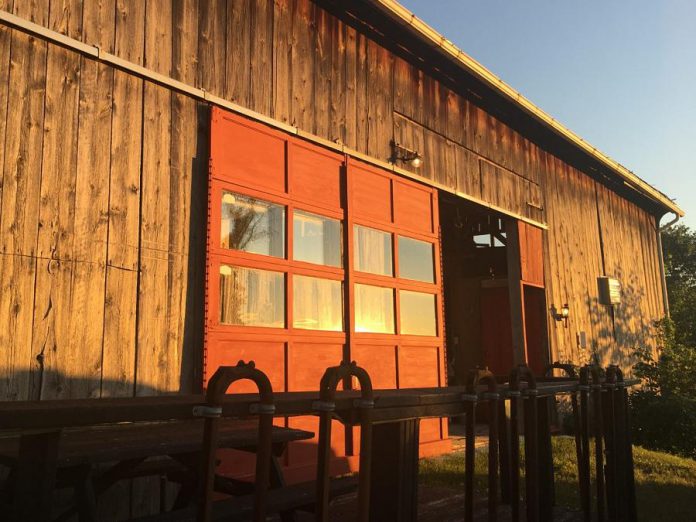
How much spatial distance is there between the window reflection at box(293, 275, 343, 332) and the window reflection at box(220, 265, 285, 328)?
210mm

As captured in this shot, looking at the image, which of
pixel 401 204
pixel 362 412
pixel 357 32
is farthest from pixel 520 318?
pixel 362 412

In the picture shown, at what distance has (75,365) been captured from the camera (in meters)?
4.10

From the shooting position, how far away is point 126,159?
15.1 ft

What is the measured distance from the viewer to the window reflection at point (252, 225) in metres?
5.29

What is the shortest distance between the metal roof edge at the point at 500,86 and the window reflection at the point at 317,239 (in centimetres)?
262

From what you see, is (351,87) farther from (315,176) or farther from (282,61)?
(315,176)

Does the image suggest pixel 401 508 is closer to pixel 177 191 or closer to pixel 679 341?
pixel 177 191

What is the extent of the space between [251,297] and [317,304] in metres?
0.87

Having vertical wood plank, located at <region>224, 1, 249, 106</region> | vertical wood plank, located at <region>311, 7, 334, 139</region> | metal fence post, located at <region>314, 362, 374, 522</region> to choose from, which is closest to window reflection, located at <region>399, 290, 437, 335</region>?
vertical wood plank, located at <region>311, 7, 334, 139</region>

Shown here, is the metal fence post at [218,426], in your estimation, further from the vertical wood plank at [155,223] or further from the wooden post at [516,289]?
the wooden post at [516,289]

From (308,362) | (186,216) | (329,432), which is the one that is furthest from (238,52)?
(329,432)

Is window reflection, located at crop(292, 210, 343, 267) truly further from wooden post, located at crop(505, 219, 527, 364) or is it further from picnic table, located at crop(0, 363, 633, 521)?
wooden post, located at crop(505, 219, 527, 364)

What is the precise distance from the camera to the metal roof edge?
23.4 feet

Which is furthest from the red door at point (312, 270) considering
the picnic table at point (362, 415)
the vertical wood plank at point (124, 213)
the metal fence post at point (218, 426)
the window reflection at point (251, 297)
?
the metal fence post at point (218, 426)
